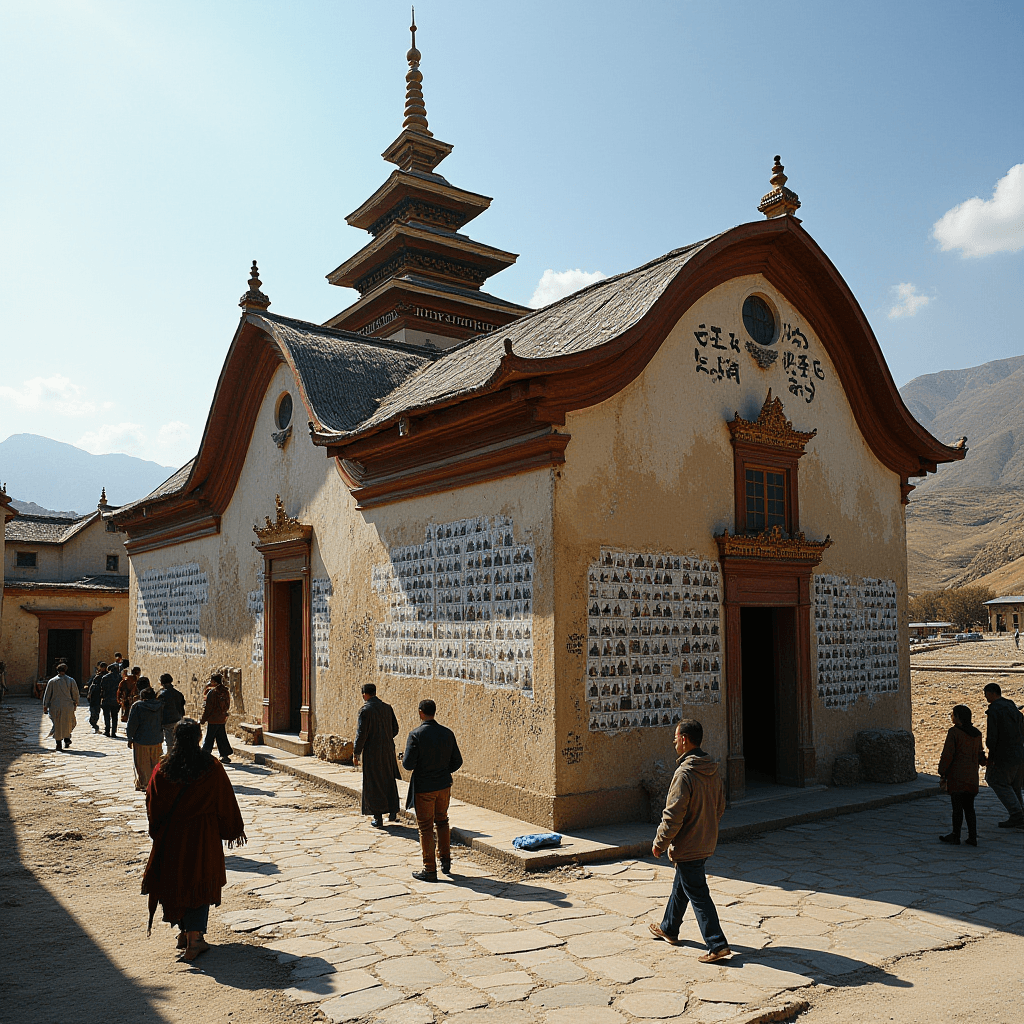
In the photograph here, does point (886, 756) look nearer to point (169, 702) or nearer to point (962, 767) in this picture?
point (962, 767)

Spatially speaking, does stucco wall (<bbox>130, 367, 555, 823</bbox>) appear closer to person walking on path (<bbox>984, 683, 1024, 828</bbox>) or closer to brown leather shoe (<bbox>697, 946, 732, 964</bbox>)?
brown leather shoe (<bbox>697, 946, 732, 964</bbox>)

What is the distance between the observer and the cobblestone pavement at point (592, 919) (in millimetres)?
5125

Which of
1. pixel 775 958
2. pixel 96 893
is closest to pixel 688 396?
pixel 775 958

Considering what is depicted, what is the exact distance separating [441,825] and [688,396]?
18.6 ft

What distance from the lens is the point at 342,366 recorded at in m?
14.7

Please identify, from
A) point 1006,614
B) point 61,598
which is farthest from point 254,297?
point 1006,614

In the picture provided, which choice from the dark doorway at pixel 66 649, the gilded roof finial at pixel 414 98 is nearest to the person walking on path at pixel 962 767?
the gilded roof finial at pixel 414 98

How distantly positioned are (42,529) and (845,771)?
3176cm

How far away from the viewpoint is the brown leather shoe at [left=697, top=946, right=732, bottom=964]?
5.55 m

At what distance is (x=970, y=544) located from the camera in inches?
4090

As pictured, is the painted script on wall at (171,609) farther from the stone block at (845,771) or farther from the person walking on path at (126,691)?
the stone block at (845,771)

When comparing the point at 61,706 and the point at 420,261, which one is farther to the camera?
the point at 420,261

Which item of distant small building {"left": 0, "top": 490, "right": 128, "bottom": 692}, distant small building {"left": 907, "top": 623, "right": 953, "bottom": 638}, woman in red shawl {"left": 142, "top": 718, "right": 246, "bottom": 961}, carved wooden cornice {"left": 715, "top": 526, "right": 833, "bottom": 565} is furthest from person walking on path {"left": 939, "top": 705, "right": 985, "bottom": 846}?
distant small building {"left": 907, "top": 623, "right": 953, "bottom": 638}

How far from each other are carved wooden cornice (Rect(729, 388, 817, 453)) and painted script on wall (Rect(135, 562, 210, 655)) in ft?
39.7
